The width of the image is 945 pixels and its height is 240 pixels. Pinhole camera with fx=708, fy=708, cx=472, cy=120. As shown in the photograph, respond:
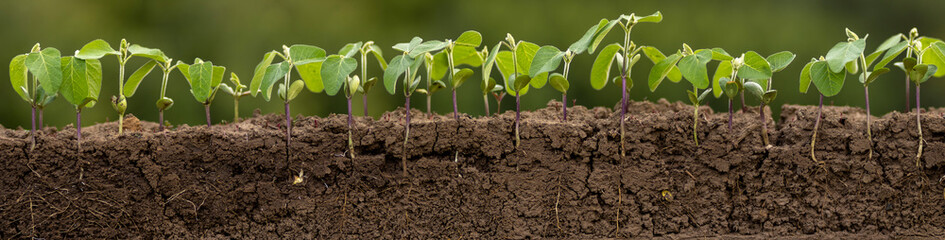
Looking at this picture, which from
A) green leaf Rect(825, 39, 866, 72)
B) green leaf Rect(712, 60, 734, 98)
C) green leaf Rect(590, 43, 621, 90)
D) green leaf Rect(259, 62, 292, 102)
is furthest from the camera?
green leaf Rect(712, 60, 734, 98)

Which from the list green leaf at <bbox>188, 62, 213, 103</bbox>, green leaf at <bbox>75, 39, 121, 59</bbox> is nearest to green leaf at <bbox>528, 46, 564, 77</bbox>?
green leaf at <bbox>188, 62, 213, 103</bbox>

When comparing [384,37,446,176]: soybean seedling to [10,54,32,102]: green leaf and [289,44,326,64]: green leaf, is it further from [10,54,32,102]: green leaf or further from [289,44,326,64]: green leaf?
[10,54,32,102]: green leaf

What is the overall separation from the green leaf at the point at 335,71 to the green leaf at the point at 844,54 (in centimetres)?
128

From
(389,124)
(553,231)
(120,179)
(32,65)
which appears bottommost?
(553,231)

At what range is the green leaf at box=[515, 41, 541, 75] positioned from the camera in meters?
2.09

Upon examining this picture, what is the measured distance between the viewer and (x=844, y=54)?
1907mm

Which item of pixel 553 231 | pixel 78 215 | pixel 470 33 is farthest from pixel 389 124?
pixel 78 215

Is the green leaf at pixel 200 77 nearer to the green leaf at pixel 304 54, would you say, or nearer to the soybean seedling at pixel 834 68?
the green leaf at pixel 304 54

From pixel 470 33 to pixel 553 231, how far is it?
0.63 m

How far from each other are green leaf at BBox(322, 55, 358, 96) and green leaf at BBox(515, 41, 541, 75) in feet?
1.61

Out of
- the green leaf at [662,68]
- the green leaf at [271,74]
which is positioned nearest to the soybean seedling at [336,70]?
the green leaf at [271,74]

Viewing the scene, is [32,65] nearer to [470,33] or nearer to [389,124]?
[389,124]

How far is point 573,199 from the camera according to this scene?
2062 mm

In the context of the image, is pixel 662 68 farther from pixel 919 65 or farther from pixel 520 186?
pixel 919 65
